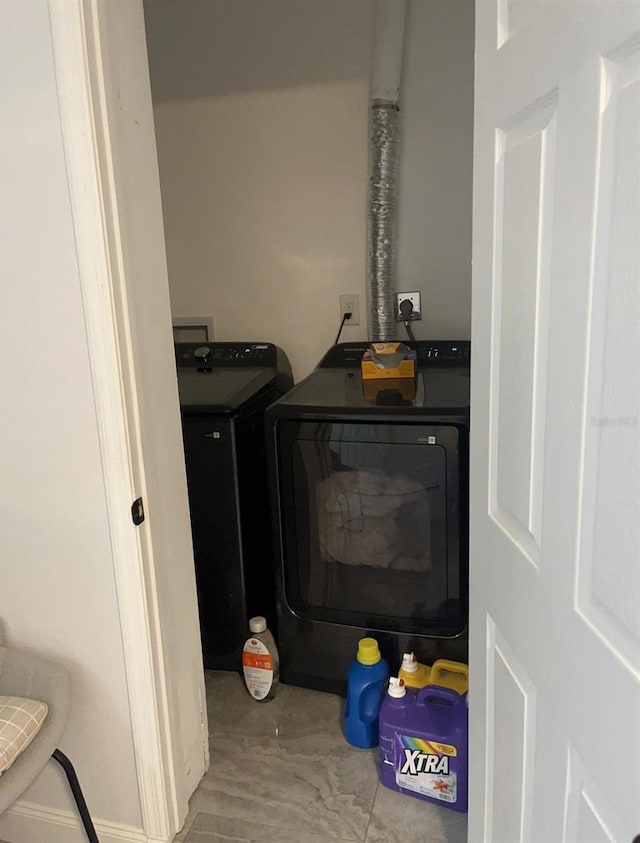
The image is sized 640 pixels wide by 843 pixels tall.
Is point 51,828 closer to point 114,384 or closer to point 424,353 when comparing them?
point 114,384

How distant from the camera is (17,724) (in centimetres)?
→ 115

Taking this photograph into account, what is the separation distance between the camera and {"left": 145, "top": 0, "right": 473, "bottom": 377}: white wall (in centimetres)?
213

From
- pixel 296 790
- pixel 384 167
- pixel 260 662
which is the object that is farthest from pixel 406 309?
pixel 296 790

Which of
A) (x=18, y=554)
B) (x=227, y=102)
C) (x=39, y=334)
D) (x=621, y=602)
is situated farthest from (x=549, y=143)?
(x=227, y=102)

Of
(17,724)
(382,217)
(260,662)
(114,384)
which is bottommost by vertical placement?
(260,662)

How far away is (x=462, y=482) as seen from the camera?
65.7 inches

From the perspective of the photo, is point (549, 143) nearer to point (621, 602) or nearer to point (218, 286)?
point (621, 602)

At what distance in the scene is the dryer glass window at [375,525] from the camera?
5.60 ft

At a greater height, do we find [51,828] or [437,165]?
[437,165]

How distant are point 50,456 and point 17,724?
1.55ft

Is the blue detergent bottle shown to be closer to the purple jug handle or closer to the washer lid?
the purple jug handle

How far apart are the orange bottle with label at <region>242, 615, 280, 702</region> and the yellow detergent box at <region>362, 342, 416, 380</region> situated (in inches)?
31.2

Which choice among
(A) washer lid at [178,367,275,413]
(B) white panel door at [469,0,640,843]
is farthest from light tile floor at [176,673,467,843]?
(A) washer lid at [178,367,275,413]

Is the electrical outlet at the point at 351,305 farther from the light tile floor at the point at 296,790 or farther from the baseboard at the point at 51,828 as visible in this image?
the baseboard at the point at 51,828
